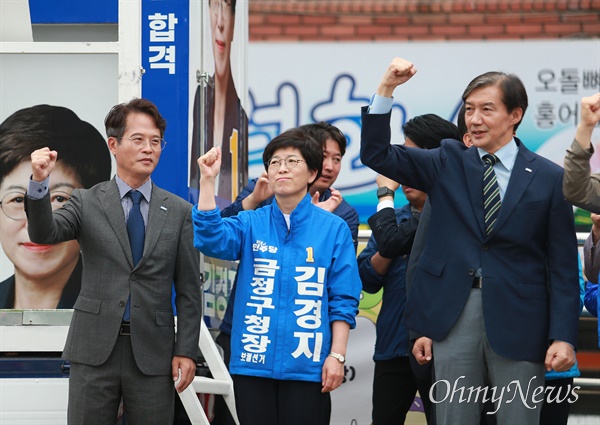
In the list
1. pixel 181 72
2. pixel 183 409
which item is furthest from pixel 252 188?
pixel 183 409

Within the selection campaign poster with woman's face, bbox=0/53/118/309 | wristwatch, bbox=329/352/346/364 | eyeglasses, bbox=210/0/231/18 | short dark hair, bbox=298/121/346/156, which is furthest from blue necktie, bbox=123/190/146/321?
eyeglasses, bbox=210/0/231/18

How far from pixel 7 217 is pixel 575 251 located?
9.10 ft

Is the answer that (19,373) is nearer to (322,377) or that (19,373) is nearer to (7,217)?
(7,217)

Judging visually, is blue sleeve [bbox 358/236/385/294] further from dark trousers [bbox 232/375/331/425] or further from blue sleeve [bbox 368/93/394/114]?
blue sleeve [bbox 368/93/394/114]

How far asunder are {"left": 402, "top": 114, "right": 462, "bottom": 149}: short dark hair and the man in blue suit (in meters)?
0.99

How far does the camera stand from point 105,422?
4.74 m

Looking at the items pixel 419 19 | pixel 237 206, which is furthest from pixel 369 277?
pixel 419 19

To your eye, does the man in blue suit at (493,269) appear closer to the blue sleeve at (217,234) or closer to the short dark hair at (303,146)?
the short dark hair at (303,146)

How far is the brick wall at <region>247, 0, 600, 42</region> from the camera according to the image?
9484mm

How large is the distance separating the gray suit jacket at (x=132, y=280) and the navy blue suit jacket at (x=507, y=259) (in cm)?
99

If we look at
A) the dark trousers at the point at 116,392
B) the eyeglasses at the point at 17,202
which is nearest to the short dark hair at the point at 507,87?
the dark trousers at the point at 116,392

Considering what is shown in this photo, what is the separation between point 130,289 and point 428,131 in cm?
179

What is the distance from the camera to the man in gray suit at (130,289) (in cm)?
473

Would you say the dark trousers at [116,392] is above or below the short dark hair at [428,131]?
below
